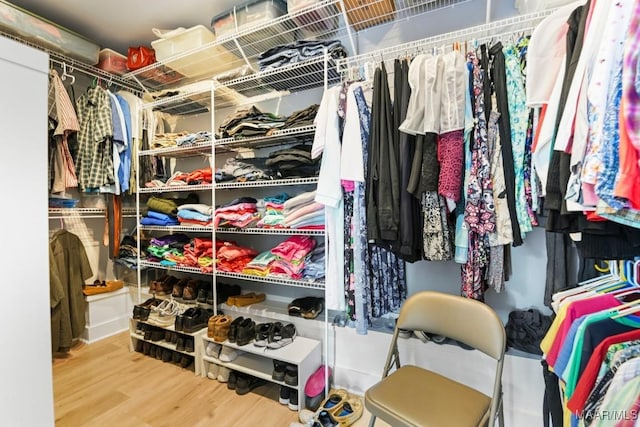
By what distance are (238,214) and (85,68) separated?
1.84m

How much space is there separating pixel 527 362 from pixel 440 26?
183cm

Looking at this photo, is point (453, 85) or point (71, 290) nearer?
point (453, 85)

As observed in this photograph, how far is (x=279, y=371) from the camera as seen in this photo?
1610 millimetres

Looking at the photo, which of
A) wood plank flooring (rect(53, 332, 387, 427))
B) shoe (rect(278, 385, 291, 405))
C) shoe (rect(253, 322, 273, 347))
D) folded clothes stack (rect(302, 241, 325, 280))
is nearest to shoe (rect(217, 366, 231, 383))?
wood plank flooring (rect(53, 332, 387, 427))

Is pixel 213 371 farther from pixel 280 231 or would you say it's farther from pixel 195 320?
pixel 280 231

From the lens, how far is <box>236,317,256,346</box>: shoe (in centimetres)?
172

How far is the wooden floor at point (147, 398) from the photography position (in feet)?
4.89

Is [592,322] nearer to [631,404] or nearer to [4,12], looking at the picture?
[631,404]

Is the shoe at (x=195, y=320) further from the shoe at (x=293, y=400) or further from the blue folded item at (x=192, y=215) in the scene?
the shoe at (x=293, y=400)

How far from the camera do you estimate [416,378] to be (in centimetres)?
115

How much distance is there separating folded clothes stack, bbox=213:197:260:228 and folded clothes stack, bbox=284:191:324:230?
322 millimetres

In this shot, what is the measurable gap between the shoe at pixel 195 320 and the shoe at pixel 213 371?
0.26 meters

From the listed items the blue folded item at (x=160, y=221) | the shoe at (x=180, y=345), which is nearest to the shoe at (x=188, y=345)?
the shoe at (x=180, y=345)

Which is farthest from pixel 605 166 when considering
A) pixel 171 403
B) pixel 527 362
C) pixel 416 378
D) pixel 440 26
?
pixel 171 403
